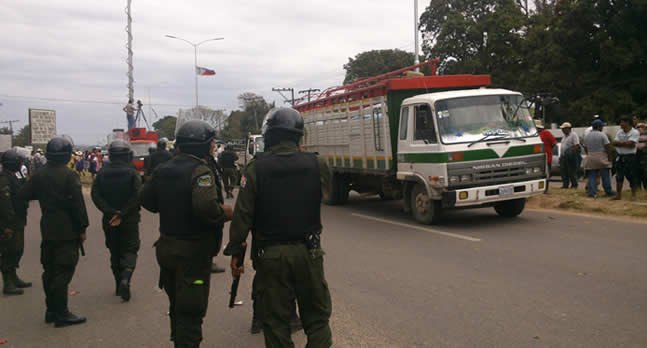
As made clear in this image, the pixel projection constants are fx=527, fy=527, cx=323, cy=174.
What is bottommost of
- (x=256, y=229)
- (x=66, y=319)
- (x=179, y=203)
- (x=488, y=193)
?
(x=66, y=319)

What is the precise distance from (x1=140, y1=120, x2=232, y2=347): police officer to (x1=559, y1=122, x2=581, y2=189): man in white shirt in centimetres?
1195

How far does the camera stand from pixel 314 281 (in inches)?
133

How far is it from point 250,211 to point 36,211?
1580 centimetres

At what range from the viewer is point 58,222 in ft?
17.2

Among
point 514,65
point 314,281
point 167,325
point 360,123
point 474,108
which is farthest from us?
point 514,65

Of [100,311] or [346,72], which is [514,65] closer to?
[346,72]

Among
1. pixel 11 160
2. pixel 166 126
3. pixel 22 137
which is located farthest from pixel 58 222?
pixel 166 126

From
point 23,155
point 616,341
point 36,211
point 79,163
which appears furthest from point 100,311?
point 79,163

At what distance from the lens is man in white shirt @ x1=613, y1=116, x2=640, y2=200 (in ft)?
35.4

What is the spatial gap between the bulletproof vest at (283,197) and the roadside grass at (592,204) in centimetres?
816

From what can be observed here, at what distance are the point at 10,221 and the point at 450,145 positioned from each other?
21.5 ft

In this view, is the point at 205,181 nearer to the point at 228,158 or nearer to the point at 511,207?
the point at 511,207

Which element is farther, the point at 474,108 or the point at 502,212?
the point at 502,212

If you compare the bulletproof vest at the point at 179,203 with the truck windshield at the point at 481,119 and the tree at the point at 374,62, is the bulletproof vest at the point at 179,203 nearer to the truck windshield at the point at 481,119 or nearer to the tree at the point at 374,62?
the truck windshield at the point at 481,119
